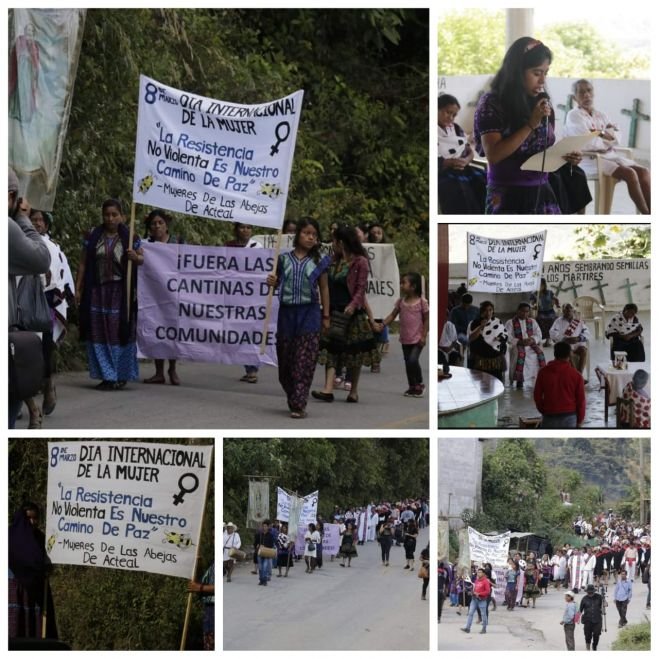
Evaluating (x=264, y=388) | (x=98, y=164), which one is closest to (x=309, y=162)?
(x=98, y=164)

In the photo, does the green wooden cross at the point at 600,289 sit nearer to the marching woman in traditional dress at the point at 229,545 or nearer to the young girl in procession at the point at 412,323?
the young girl in procession at the point at 412,323

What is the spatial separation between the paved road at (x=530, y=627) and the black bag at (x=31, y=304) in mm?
2957

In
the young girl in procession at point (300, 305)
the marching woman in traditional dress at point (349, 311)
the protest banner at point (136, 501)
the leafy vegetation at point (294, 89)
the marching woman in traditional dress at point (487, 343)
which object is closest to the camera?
the protest banner at point (136, 501)

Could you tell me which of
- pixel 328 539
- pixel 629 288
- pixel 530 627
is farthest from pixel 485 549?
pixel 629 288

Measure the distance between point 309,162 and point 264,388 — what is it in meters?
4.43

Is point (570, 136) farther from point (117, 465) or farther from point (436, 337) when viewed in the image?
point (117, 465)

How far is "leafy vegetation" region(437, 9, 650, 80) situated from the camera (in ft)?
26.0

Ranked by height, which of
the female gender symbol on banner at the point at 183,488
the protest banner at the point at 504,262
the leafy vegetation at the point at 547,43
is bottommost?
the female gender symbol on banner at the point at 183,488

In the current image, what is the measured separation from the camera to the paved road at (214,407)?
28.4ft

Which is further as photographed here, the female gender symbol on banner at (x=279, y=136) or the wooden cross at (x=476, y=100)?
the female gender symbol on banner at (x=279, y=136)

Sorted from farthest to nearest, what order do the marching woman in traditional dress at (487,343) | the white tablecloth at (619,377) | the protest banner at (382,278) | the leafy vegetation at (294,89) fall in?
the protest banner at (382,278) < the leafy vegetation at (294,89) < the marching woman in traditional dress at (487,343) < the white tablecloth at (619,377)

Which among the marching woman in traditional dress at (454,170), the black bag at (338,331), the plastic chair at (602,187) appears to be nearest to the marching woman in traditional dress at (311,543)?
the black bag at (338,331)

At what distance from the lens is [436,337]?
26.4 feet

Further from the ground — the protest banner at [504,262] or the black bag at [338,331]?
the protest banner at [504,262]
